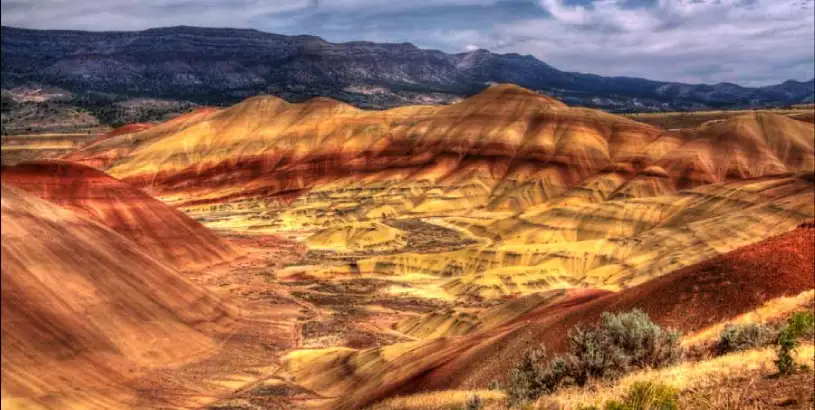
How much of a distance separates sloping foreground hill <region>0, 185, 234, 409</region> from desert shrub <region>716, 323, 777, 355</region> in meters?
16.1

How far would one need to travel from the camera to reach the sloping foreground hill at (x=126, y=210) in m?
68.4

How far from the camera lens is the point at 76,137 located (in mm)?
195500

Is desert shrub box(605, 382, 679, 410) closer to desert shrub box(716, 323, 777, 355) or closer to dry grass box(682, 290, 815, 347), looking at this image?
desert shrub box(716, 323, 777, 355)

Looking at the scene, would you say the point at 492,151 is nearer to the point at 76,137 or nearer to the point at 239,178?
the point at 239,178

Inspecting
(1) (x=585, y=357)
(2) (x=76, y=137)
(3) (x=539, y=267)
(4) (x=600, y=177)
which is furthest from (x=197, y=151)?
(1) (x=585, y=357)

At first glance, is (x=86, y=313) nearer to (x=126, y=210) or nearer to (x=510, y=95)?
(x=126, y=210)

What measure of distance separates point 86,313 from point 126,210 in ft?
173

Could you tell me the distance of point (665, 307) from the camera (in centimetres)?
2703

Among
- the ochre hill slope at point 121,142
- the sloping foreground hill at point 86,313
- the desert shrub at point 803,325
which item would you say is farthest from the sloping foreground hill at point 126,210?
the ochre hill slope at point 121,142

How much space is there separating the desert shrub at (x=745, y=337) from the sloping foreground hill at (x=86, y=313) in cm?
1613

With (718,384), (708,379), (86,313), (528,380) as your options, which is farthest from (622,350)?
(86,313)

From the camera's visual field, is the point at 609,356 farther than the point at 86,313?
No

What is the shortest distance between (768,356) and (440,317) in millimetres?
37712

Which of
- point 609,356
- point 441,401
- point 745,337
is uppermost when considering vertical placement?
point 745,337
